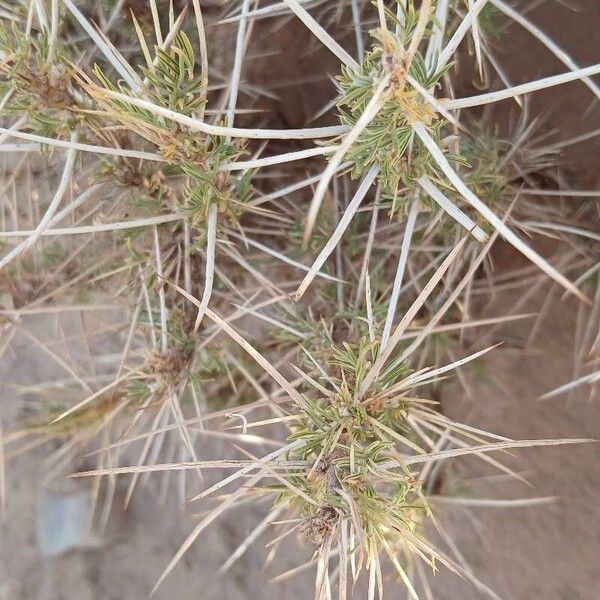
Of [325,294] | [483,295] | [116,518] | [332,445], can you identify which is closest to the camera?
[332,445]

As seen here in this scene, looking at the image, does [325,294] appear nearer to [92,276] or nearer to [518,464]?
[92,276]

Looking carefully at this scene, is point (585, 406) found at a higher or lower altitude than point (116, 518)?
higher

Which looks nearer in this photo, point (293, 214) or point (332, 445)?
point (332, 445)

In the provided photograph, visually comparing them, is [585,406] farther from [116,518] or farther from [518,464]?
[116,518]

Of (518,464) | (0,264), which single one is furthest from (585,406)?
(0,264)

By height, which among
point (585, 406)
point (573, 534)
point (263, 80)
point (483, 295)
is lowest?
point (573, 534)

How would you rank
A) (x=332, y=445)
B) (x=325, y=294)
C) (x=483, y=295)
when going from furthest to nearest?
(x=483, y=295), (x=325, y=294), (x=332, y=445)
